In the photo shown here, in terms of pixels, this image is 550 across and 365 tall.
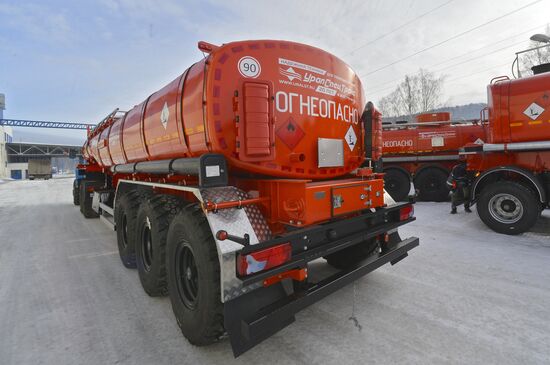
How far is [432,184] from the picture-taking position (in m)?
10.5

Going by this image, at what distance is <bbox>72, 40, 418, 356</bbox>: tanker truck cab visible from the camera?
228cm

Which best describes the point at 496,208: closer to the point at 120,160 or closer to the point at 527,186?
the point at 527,186

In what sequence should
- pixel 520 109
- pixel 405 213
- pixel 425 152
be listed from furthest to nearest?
1. pixel 425 152
2. pixel 520 109
3. pixel 405 213

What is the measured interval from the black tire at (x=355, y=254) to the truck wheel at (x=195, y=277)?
1.97 m

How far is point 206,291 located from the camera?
236cm

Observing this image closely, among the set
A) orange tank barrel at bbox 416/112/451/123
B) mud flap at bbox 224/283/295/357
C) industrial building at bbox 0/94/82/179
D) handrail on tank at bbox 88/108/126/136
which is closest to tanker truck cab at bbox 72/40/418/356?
mud flap at bbox 224/283/295/357

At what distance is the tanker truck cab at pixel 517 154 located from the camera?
219 inches

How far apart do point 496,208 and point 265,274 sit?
598cm

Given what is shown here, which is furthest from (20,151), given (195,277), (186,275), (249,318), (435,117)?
(249,318)

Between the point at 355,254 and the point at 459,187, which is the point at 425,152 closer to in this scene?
the point at 459,187

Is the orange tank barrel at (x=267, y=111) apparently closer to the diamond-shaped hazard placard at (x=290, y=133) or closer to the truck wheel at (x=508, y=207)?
the diamond-shaped hazard placard at (x=290, y=133)

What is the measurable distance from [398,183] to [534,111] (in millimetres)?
5484

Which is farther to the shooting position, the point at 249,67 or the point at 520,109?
the point at 520,109

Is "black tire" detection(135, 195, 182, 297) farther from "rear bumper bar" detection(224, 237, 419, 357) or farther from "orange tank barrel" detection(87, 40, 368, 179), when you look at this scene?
"rear bumper bar" detection(224, 237, 419, 357)
